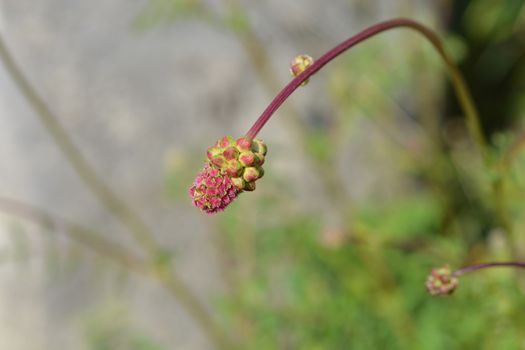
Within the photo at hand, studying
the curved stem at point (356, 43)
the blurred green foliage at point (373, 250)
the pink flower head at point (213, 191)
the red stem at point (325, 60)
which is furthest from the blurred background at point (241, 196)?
the pink flower head at point (213, 191)

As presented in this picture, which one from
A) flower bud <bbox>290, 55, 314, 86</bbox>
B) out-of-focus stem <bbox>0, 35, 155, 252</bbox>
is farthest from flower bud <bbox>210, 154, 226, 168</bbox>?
out-of-focus stem <bbox>0, 35, 155, 252</bbox>

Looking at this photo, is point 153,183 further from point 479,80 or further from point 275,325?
point 479,80

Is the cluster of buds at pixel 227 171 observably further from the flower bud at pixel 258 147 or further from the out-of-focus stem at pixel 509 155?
the out-of-focus stem at pixel 509 155

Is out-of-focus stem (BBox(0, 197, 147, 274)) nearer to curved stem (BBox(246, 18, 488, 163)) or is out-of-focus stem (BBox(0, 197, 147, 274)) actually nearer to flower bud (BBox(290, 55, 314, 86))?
curved stem (BBox(246, 18, 488, 163))

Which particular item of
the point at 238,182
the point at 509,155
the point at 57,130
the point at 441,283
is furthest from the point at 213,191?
the point at 57,130

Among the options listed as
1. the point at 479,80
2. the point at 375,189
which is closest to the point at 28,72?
the point at 375,189

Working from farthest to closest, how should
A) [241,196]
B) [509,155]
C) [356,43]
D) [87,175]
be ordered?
[241,196] → [87,175] → [509,155] → [356,43]

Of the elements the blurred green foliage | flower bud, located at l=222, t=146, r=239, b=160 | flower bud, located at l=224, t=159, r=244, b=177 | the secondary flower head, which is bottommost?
the secondary flower head

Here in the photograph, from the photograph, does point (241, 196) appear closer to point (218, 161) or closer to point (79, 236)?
point (79, 236)
